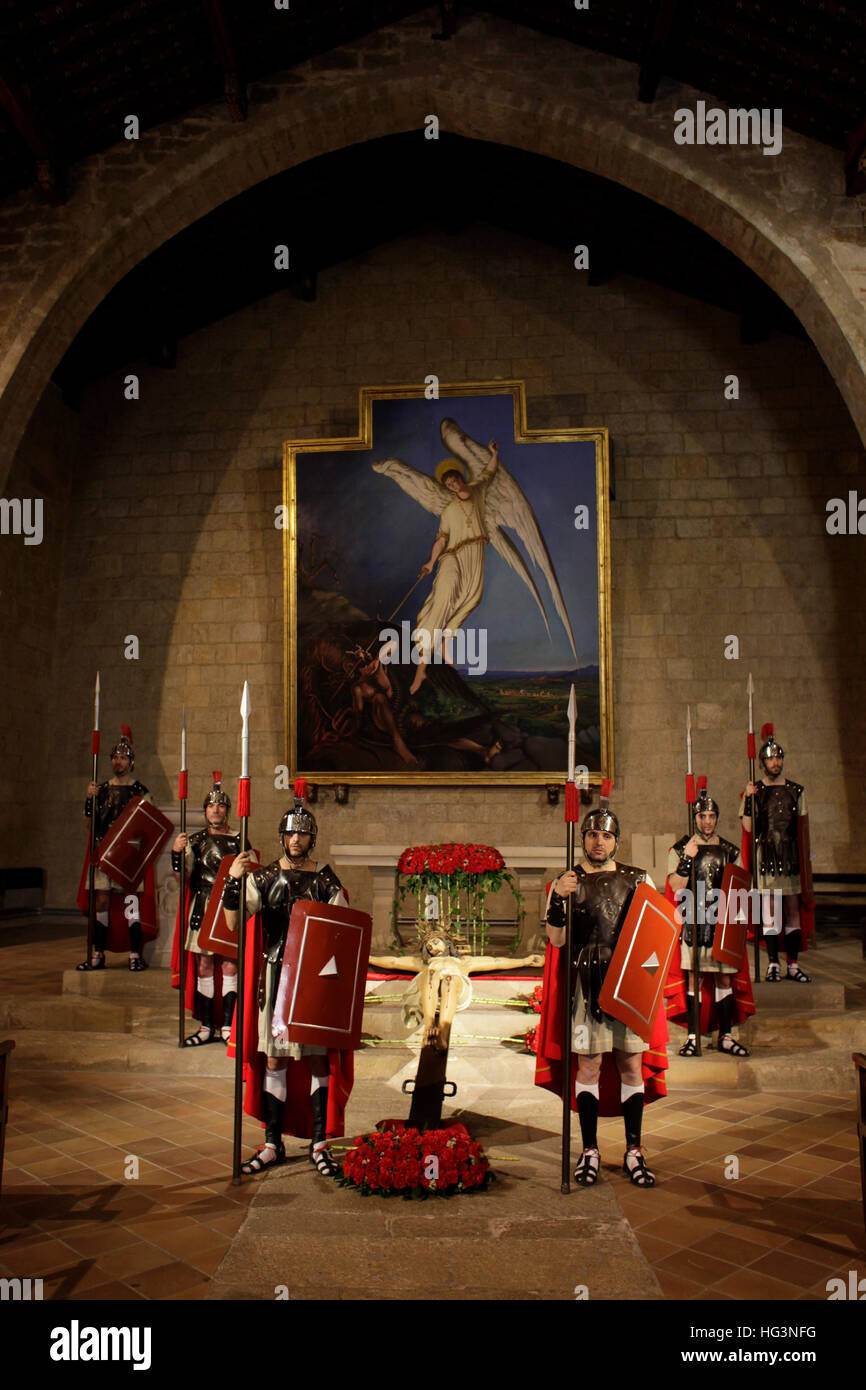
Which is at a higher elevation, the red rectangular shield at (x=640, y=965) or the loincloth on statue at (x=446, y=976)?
the red rectangular shield at (x=640, y=965)

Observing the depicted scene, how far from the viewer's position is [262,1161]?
4082 millimetres

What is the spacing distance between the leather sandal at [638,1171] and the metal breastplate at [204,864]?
2859mm

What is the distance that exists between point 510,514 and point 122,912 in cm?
504

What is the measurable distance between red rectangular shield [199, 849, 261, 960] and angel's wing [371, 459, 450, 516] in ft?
16.7

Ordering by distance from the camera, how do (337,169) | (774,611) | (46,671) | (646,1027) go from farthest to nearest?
(46,671) → (774,611) → (337,169) → (646,1027)

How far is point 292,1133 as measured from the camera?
14.0ft

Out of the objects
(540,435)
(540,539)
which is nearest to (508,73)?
(540,435)

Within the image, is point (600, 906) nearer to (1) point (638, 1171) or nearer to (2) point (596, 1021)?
(2) point (596, 1021)

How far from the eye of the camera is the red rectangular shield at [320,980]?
13.2 ft

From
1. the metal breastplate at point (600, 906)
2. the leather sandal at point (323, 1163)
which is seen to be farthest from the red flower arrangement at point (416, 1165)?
the metal breastplate at point (600, 906)

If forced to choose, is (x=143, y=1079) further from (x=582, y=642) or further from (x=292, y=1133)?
(x=582, y=642)

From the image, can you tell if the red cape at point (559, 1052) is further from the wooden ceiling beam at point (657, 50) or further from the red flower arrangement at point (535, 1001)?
the wooden ceiling beam at point (657, 50)

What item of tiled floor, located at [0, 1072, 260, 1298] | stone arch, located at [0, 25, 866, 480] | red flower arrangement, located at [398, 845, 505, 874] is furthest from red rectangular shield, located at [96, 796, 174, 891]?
stone arch, located at [0, 25, 866, 480]

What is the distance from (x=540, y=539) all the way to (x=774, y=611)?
90.8 inches
